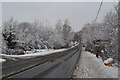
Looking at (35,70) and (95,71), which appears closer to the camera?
(35,70)

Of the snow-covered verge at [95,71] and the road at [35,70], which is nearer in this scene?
the road at [35,70]

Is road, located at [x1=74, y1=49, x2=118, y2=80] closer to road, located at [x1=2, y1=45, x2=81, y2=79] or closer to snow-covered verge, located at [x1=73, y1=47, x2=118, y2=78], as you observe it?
snow-covered verge, located at [x1=73, y1=47, x2=118, y2=78]

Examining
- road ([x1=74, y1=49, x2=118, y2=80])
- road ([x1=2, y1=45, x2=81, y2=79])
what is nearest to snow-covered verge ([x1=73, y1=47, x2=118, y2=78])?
road ([x1=74, y1=49, x2=118, y2=80])

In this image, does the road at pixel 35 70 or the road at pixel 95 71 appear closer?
the road at pixel 35 70

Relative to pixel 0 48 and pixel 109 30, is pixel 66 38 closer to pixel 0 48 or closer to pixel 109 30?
pixel 0 48

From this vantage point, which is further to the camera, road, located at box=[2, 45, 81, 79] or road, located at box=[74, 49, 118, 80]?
road, located at box=[74, 49, 118, 80]

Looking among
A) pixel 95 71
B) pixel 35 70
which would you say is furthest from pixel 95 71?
pixel 35 70

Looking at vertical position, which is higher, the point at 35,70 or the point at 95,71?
the point at 35,70

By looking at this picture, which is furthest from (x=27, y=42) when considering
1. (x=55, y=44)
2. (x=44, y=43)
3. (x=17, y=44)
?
(x=55, y=44)

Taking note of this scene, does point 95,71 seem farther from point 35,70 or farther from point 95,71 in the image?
point 35,70

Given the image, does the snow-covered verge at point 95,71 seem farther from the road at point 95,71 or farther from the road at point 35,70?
the road at point 35,70

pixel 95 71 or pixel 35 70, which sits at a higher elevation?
pixel 35 70

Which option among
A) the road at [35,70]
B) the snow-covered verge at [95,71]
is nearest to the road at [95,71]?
the snow-covered verge at [95,71]

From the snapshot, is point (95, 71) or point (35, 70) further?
point (95, 71)
